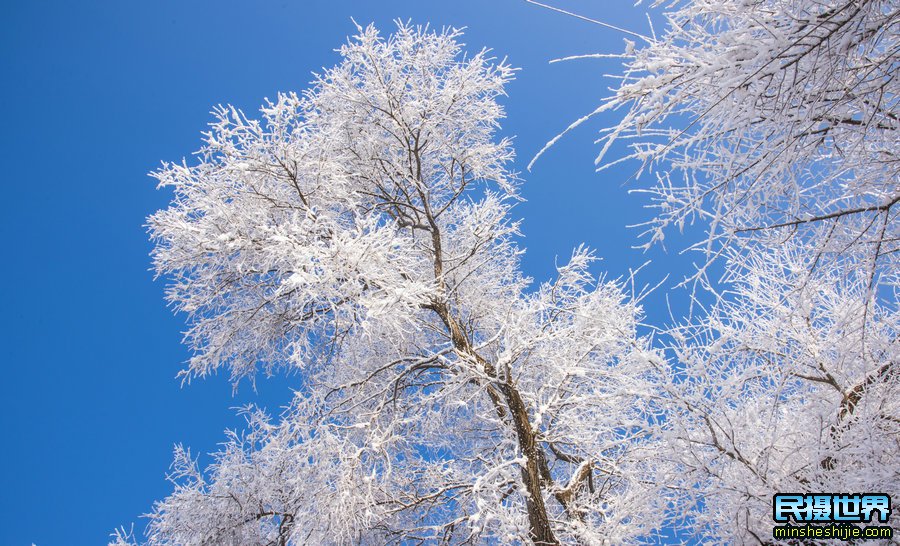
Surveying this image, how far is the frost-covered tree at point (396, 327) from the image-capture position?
5.57 metres

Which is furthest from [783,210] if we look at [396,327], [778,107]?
[396,327]

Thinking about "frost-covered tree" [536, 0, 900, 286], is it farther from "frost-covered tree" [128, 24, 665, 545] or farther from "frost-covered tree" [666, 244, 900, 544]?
"frost-covered tree" [128, 24, 665, 545]

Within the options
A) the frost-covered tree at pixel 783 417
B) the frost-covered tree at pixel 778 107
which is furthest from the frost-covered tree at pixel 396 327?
the frost-covered tree at pixel 778 107

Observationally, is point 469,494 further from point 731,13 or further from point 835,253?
point 731,13

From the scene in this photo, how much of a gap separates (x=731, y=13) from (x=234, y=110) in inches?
215

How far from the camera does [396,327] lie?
5145 millimetres

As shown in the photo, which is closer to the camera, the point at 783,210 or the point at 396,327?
the point at 783,210

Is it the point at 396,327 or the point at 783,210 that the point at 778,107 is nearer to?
the point at 783,210

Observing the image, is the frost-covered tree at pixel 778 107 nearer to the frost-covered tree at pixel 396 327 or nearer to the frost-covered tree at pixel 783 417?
the frost-covered tree at pixel 783 417

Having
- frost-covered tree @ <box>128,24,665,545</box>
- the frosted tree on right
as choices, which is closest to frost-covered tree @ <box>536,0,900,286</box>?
the frosted tree on right

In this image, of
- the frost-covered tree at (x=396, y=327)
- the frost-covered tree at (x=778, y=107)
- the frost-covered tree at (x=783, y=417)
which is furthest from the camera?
the frost-covered tree at (x=396, y=327)

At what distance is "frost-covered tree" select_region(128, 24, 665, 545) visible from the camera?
5574mm

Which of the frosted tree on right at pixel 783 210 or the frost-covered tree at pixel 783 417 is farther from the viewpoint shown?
the frost-covered tree at pixel 783 417

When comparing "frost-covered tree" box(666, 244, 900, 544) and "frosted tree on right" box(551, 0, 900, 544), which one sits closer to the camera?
Answer: "frosted tree on right" box(551, 0, 900, 544)
